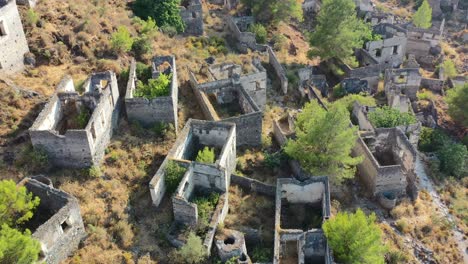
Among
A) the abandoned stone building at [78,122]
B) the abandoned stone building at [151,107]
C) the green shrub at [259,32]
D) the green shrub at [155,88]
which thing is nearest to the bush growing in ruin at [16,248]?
the abandoned stone building at [78,122]

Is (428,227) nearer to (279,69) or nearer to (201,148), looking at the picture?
(201,148)

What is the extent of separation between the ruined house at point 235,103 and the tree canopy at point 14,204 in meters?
13.7

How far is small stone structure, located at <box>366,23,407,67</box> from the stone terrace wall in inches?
436

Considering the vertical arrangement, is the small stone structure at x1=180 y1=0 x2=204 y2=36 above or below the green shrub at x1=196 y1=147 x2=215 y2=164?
above

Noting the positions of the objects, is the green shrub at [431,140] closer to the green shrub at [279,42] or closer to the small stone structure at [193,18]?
the green shrub at [279,42]

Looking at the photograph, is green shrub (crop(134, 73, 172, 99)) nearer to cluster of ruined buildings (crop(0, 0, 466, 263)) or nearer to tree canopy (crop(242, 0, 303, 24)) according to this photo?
cluster of ruined buildings (crop(0, 0, 466, 263))

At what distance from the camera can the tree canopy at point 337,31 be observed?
47.0 metres

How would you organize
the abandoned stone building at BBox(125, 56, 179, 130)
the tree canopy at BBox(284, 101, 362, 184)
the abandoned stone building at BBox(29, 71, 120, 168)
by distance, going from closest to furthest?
the abandoned stone building at BBox(29, 71, 120, 168) < the tree canopy at BBox(284, 101, 362, 184) < the abandoned stone building at BBox(125, 56, 179, 130)

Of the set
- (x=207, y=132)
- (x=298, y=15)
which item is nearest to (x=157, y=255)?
(x=207, y=132)

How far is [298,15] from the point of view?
5375 cm

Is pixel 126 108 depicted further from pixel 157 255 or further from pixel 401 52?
pixel 401 52

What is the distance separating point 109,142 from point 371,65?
27369mm

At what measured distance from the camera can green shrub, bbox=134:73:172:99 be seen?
111 ft

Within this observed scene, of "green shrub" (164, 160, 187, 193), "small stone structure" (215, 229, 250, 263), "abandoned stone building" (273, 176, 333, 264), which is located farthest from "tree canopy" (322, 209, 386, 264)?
"green shrub" (164, 160, 187, 193)
